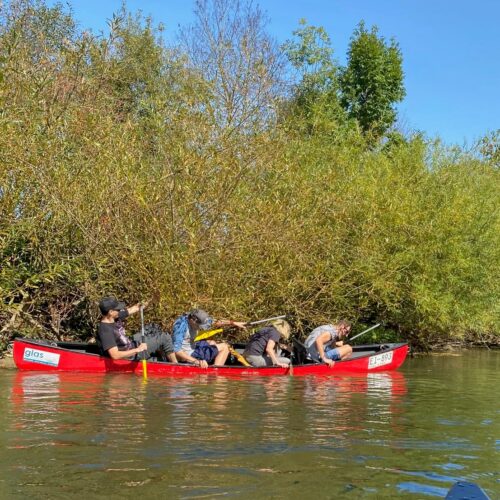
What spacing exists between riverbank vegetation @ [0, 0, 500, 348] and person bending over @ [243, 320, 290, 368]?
0.83 m

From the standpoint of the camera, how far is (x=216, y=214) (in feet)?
45.4

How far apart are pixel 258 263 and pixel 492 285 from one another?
7487 mm

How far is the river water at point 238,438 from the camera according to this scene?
589 centimetres

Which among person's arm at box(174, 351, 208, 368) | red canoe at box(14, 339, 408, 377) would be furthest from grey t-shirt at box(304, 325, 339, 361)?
person's arm at box(174, 351, 208, 368)

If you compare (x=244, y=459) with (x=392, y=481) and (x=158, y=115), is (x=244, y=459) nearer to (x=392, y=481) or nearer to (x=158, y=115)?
(x=392, y=481)

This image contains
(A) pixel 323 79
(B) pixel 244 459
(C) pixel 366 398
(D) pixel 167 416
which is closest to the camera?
A: (B) pixel 244 459

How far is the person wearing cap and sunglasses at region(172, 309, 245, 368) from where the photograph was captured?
13.0 metres

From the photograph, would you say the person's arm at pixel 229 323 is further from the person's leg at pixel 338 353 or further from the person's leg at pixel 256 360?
the person's leg at pixel 338 353

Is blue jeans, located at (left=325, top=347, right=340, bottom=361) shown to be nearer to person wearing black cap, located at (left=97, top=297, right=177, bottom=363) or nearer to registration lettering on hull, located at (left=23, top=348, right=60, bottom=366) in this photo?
person wearing black cap, located at (left=97, top=297, right=177, bottom=363)

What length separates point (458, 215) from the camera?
1828cm

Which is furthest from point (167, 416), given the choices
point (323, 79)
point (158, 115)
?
point (323, 79)

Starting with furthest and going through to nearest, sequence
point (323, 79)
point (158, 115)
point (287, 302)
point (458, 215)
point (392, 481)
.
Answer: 1. point (323, 79)
2. point (458, 215)
3. point (287, 302)
4. point (158, 115)
5. point (392, 481)

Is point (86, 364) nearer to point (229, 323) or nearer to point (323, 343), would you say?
point (229, 323)

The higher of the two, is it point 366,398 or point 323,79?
point 323,79
